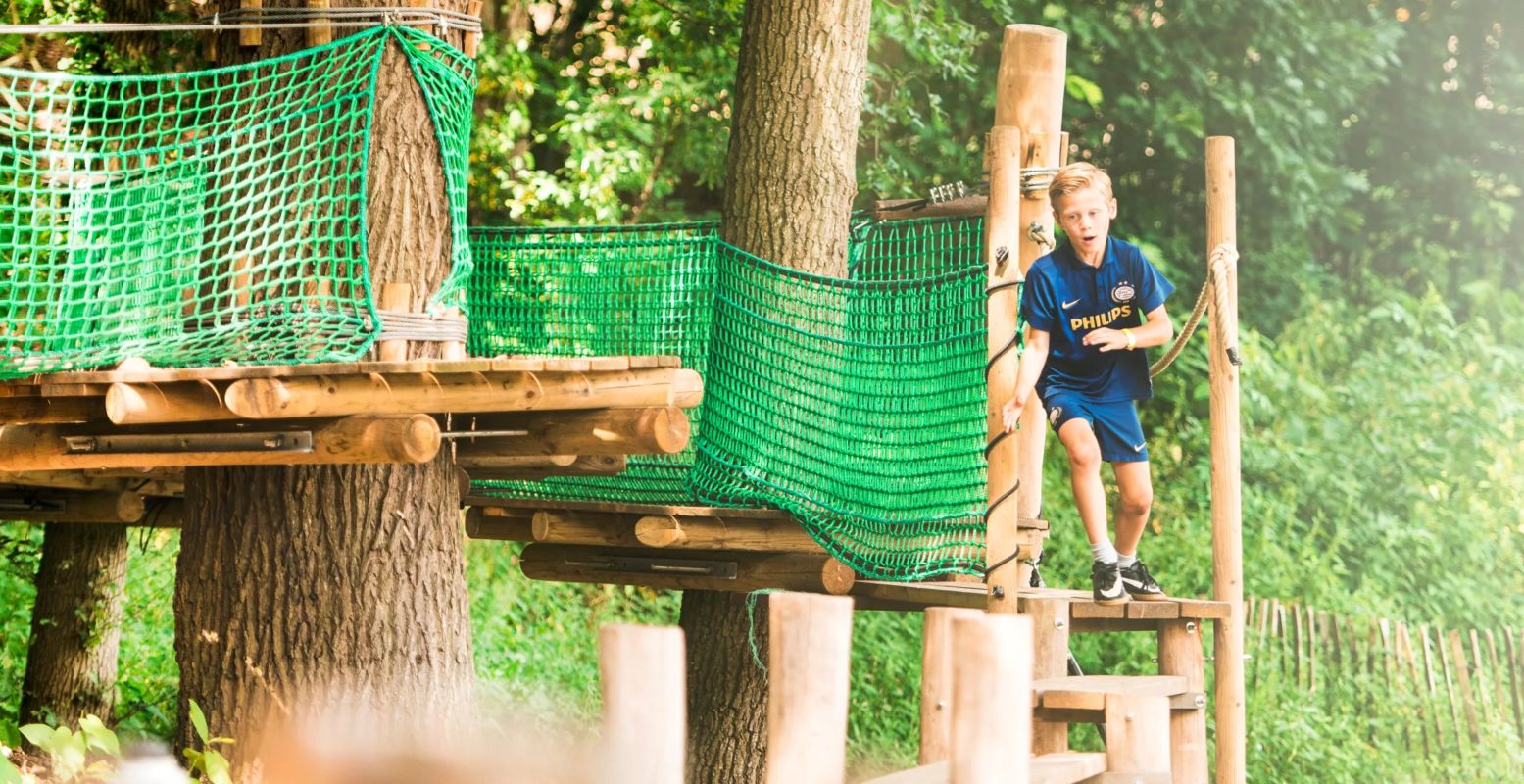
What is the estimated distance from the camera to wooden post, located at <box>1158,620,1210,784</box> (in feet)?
16.6

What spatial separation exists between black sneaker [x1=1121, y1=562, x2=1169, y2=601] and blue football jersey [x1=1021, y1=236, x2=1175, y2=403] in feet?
1.94

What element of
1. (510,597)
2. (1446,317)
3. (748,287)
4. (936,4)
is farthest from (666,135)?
(1446,317)

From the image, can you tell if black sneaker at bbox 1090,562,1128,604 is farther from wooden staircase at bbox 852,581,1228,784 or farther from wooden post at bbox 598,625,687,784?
wooden post at bbox 598,625,687,784

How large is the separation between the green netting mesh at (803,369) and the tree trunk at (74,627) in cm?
246

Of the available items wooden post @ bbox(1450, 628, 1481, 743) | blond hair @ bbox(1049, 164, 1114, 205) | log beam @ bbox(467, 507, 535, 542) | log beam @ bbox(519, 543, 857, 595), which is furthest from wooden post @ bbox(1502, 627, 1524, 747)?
log beam @ bbox(467, 507, 535, 542)

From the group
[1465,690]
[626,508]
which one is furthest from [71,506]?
[1465,690]

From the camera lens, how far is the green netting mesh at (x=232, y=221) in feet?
15.0

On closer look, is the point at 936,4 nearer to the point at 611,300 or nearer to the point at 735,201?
the point at 735,201

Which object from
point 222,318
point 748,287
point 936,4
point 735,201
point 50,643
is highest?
point 936,4

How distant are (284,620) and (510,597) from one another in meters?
5.59

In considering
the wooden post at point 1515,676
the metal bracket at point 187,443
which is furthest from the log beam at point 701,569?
the wooden post at point 1515,676

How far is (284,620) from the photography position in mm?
5066

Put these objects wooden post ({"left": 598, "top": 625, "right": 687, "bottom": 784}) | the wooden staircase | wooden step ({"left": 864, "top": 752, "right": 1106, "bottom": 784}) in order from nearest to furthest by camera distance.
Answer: wooden post ({"left": 598, "top": 625, "right": 687, "bottom": 784}) → wooden step ({"left": 864, "top": 752, "right": 1106, "bottom": 784}) → the wooden staircase

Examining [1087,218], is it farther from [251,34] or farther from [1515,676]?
[1515,676]
